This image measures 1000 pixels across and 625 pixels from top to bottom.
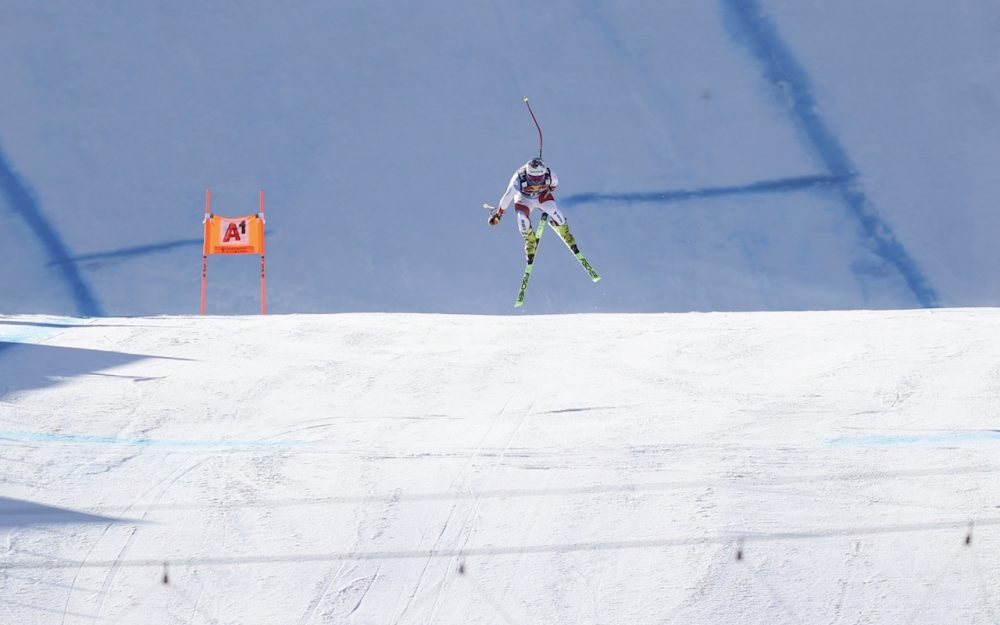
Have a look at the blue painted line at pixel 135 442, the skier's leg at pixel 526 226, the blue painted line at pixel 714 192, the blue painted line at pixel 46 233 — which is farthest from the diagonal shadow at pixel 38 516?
the blue painted line at pixel 714 192

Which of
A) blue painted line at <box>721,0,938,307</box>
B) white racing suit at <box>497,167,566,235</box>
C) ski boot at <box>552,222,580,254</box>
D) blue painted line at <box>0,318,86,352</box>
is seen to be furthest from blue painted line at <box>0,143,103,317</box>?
blue painted line at <box>721,0,938,307</box>

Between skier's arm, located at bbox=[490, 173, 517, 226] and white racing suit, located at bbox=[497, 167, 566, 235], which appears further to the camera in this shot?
skier's arm, located at bbox=[490, 173, 517, 226]

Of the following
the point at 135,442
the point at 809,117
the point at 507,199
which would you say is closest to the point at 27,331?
the point at 135,442

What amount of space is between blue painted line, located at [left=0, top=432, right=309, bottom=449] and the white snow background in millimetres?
47

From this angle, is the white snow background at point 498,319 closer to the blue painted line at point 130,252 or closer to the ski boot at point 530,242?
the blue painted line at point 130,252

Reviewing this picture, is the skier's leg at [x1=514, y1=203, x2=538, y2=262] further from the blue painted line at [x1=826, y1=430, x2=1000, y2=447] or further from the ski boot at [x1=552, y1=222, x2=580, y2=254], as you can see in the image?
the blue painted line at [x1=826, y1=430, x2=1000, y2=447]

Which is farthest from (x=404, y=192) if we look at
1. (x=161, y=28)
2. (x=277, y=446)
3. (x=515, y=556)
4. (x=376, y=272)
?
(x=515, y=556)

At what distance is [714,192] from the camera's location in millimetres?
16438

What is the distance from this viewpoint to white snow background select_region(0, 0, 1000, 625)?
273 inches

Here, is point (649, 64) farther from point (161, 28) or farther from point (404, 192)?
point (161, 28)

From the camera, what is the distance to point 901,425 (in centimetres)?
838

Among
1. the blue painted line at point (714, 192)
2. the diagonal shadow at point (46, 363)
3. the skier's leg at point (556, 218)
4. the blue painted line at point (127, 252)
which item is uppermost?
the blue painted line at point (127, 252)

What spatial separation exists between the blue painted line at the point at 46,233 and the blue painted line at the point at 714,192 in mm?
6078

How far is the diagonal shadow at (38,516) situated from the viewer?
24.3 ft
